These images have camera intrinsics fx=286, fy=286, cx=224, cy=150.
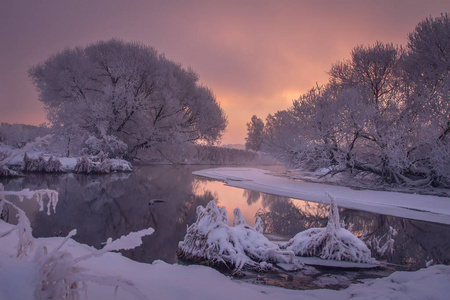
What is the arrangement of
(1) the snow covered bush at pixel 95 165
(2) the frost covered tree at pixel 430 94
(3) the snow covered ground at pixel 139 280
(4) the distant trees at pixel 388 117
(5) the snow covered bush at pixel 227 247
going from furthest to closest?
(1) the snow covered bush at pixel 95 165 → (4) the distant trees at pixel 388 117 → (2) the frost covered tree at pixel 430 94 → (5) the snow covered bush at pixel 227 247 → (3) the snow covered ground at pixel 139 280

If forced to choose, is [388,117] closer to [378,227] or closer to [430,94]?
[430,94]

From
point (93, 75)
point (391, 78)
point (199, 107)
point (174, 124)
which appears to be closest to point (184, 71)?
point (199, 107)

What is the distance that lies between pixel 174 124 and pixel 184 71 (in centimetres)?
605

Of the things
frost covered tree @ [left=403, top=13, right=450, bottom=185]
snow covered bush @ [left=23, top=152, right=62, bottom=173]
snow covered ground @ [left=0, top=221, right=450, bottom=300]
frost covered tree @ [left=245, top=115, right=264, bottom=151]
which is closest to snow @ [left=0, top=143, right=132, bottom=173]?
snow covered bush @ [left=23, top=152, right=62, bottom=173]

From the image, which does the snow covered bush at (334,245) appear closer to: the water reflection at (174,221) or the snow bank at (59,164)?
the water reflection at (174,221)

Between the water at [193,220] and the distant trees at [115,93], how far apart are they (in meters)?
13.0

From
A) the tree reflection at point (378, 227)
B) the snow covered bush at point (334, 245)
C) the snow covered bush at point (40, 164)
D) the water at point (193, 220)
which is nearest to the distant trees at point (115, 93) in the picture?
the snow covered bush at point (40, 164)

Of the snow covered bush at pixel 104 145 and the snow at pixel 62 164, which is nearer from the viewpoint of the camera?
the snow at pixel 62 164

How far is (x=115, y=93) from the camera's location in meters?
22.0

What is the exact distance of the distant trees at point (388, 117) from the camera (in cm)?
1269

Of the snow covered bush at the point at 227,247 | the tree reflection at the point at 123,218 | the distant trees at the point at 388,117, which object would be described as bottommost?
the tree reflection at the point at 123,218

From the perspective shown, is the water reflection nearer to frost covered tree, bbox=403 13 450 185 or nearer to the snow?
frost covered tree, bbox=403 13 450 185

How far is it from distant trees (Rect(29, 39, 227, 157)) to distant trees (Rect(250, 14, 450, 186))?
40.2 feet

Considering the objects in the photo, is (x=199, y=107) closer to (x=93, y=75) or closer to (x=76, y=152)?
(x=93, y=75)
